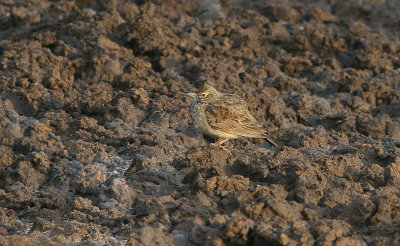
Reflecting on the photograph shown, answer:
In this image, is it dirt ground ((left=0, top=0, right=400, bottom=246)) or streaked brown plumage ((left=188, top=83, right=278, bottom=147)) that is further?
streaked brown plumage ((left=188, top=83, right=278, bottom=147))

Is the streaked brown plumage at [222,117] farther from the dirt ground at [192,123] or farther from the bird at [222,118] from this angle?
the dirt ground at [192,123]

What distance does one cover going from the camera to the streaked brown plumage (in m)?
8.70

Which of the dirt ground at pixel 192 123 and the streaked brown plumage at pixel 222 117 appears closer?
the dirt ground at pixel 192 123

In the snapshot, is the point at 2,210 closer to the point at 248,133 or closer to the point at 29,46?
the point at 248,133

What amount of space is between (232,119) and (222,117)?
139 millimetres

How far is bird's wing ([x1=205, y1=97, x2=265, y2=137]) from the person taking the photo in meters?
8.69

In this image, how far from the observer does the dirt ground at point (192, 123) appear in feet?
21.5

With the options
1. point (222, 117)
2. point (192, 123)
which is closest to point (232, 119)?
point (222, 117)

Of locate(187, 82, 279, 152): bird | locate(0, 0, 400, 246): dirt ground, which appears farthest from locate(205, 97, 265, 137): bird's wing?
locate(0, 0, 400, 246): dirt ground

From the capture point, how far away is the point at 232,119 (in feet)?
29.0

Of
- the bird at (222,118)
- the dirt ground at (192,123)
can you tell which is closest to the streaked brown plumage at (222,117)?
the bird at (222,118)

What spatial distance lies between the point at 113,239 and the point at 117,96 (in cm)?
372

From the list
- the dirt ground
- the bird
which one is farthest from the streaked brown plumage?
the dirt ground

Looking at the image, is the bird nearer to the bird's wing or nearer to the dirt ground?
the bird's wing
